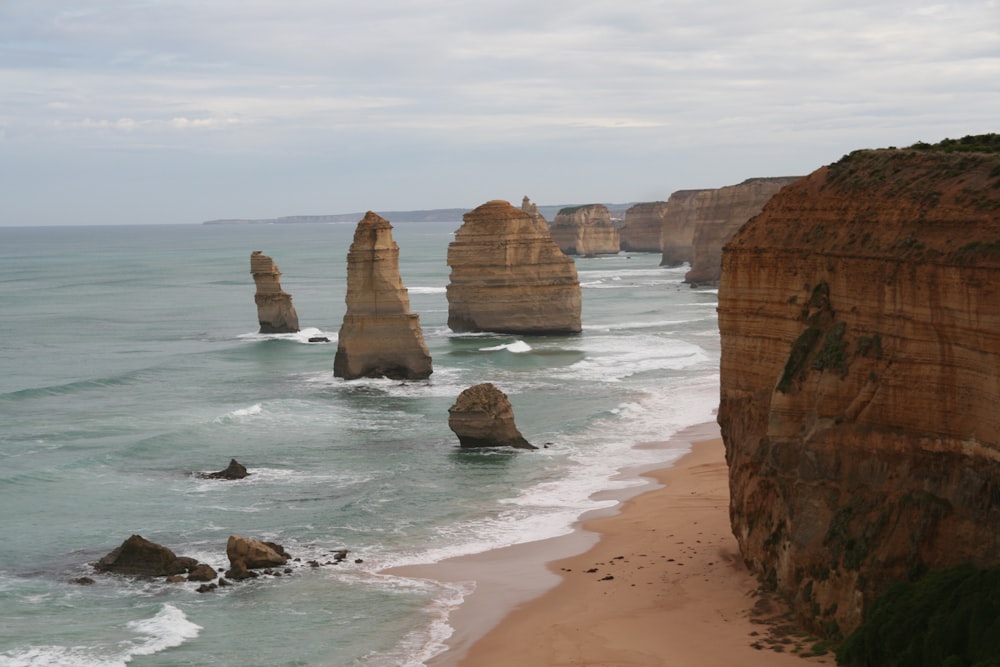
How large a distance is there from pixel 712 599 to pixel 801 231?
6.62 metres

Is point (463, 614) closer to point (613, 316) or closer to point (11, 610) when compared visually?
point (11, 610)

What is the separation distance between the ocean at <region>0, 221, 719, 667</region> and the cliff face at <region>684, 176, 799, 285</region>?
2783 cm

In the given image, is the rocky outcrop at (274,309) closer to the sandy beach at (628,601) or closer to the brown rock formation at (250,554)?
the sandy beach at (628,601)

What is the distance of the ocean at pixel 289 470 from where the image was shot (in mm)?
22922

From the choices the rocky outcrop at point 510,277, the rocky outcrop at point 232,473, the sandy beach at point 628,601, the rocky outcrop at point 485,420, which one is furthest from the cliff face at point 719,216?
the sandy beach at point 628,601

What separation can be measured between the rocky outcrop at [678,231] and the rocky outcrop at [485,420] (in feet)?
338

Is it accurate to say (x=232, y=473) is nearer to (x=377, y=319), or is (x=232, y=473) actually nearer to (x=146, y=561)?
(x=146, y=561)

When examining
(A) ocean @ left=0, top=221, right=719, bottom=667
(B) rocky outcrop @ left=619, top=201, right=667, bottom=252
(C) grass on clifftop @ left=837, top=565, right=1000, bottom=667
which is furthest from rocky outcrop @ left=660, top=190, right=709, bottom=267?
(C) grass on clifftop @ left=837, top=565, right=1000, bottom=667

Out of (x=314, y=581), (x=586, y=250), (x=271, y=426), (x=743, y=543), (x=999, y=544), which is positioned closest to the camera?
(x=999, y=544)

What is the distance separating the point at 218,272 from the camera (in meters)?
152

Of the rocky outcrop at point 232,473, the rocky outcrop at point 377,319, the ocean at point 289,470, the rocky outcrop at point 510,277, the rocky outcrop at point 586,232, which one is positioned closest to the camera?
the ocean at point 289,470

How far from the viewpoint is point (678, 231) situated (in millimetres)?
142375

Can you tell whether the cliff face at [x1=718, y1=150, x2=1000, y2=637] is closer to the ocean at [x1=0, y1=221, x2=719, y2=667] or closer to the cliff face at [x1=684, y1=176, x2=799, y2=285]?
the ocean at [x1=0, y1=221, x2=719, y2=667]

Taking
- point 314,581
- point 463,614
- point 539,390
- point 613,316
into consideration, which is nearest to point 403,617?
point 463,614
